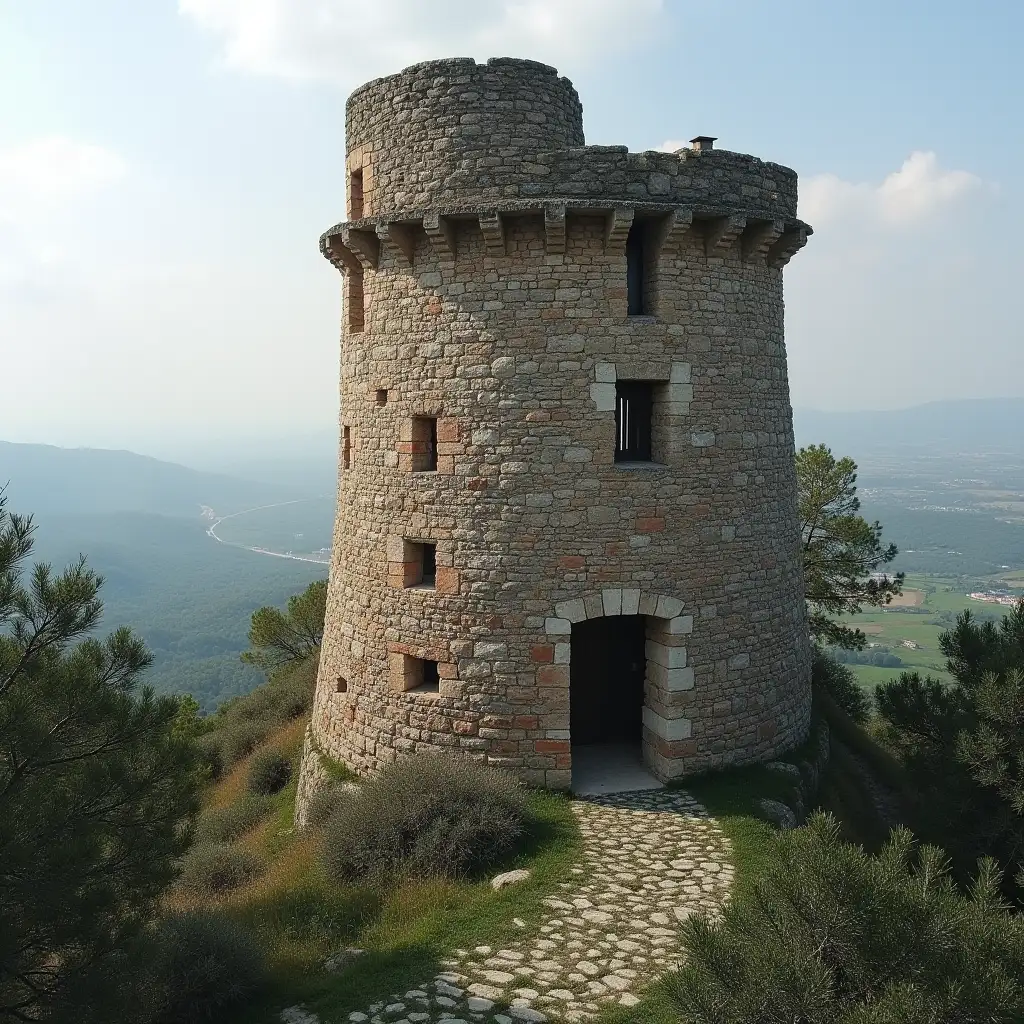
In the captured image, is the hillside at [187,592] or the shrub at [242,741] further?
the hillside at [187,592]

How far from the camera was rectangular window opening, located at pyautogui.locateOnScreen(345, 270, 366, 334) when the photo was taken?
12.6 metres

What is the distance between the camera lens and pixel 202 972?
6887mm

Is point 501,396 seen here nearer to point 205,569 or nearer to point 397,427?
point 397,427

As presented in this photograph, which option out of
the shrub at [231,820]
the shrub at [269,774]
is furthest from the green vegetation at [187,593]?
the shrub at [231,820]

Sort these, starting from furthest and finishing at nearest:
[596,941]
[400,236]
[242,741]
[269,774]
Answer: [242,741]
[269,774]
[400,236]
[596,941]

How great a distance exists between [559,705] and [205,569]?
16928cm

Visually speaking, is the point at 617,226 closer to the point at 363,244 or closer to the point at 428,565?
the point at 363,244

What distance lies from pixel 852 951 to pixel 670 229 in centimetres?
845

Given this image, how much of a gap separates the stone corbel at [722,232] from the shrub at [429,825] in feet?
24.8

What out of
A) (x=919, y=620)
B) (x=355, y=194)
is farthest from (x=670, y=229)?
(x=919, y=620)

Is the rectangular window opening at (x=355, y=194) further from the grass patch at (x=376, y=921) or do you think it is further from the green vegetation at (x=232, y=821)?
the green vegetation at (x=232, y=821)

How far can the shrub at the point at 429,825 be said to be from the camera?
9.04 metres

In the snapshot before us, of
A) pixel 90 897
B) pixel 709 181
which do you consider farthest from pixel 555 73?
pixel 90 897

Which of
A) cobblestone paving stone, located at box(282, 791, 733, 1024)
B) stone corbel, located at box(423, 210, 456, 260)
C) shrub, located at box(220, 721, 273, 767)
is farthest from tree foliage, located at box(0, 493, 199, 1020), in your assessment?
shrub, located at box(220, 721, 273, 767)
